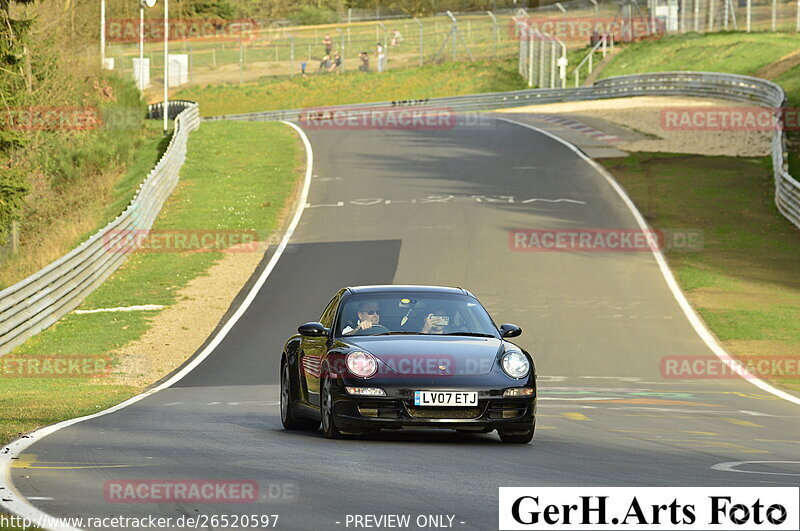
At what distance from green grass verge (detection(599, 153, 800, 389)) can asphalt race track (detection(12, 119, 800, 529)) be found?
973 mm

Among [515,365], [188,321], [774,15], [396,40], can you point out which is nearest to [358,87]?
[396,40]

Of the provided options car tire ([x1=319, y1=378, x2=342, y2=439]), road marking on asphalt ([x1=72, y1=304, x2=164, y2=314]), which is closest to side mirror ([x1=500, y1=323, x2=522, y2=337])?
car tire ([x1=319, y1=378, x2=342, y2=439])

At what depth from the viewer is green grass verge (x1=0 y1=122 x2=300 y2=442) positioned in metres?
16.8

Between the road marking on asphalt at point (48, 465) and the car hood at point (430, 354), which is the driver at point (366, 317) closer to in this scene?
the car hood at point (430, 354)

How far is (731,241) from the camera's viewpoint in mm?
34250

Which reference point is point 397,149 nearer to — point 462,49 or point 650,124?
point 650,124

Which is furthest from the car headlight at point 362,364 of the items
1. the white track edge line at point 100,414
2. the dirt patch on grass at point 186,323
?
the dirt patch on grass at point 186,323

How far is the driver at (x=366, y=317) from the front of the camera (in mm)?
12406

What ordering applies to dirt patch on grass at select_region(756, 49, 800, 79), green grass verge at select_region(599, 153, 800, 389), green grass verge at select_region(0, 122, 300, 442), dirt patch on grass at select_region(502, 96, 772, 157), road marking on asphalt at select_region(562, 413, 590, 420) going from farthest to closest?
dirt patch on grass at select_region(756, 49, 800, 79), dirt patch on grass at select_region(502, 96, 772, 157), green grass verge at select_region(599, 153, 800, 389), green grass verge at select_region(0, 122, 300, 442), road marking on asphalt at select_region(562, 413, 590, 420)

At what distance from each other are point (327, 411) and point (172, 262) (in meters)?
22.4

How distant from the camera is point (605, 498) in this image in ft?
25.1

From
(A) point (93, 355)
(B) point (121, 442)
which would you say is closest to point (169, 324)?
(A) point (93, 355)

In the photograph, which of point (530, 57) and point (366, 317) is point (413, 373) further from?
point (530, 57)

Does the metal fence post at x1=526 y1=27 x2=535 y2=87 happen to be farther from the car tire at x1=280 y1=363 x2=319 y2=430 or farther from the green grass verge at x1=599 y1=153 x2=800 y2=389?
the car tire at x1=280 y1=363 x2=319 y2=430
